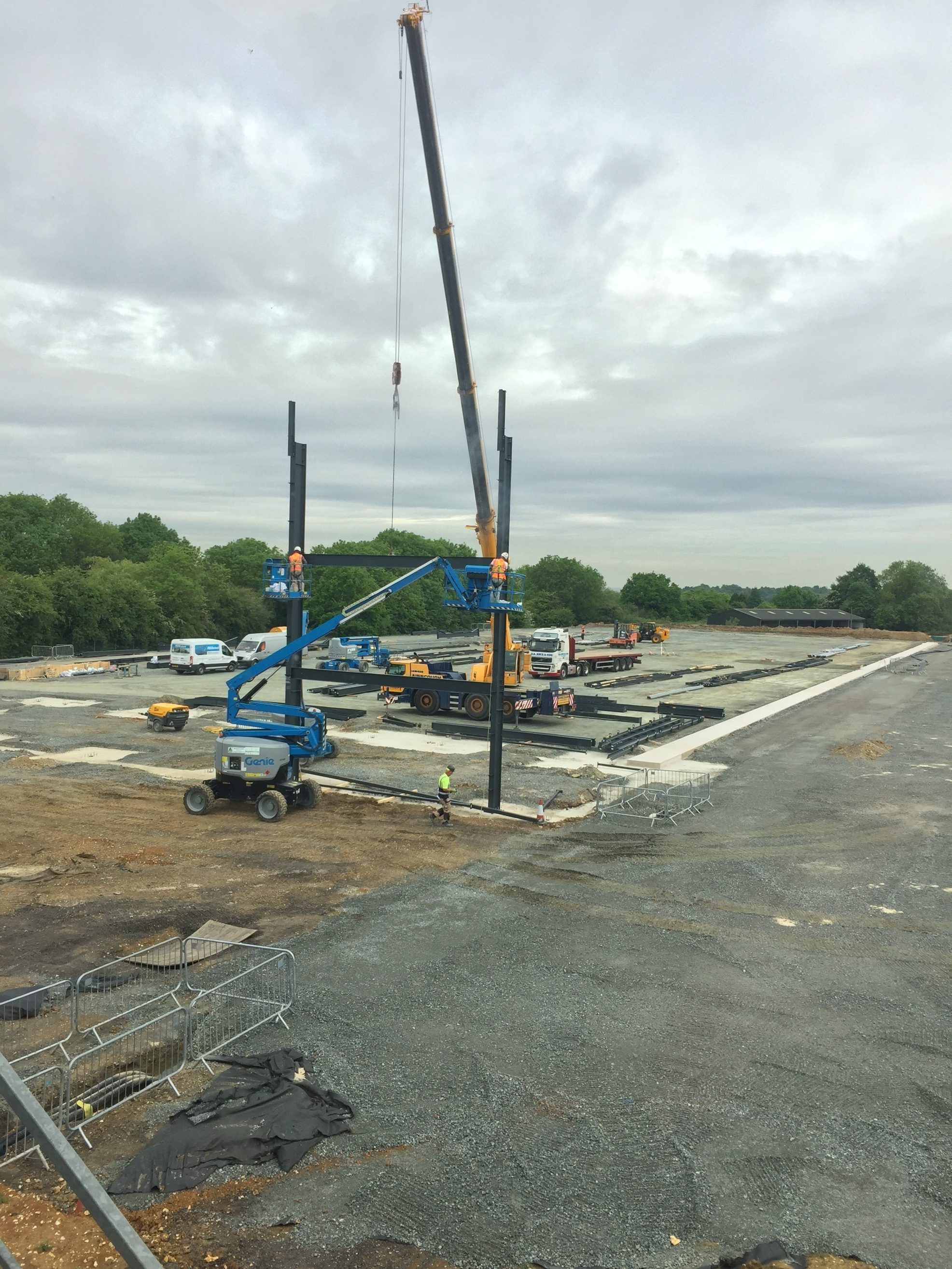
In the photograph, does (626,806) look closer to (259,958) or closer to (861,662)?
(259,958)

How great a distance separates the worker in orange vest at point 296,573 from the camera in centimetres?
2159

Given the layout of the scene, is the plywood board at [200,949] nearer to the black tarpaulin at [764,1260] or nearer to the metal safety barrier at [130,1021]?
the metal safety barrier at [130,1021]

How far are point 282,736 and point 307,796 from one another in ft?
5.35

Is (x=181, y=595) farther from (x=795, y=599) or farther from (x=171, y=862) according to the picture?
(x=795, y=599)

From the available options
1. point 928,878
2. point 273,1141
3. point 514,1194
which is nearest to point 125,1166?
point 273,1141

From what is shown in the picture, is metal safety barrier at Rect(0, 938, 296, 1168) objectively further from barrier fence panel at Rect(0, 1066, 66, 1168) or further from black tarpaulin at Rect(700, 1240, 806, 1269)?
black tarpaulin at Rect(700, 1240, 806, 1269)

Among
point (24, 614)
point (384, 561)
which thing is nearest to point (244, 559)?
point (24, 614)

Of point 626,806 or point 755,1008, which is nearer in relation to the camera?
point 755,1008

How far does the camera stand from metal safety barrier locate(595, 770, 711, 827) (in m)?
20.5

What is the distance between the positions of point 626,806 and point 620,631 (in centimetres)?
5145

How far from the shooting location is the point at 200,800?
2005 cm

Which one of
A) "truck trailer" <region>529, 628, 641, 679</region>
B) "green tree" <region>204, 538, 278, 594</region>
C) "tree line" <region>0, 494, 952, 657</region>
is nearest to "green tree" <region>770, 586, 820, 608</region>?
"tree line" <region>0, 494, 952, 657</region>

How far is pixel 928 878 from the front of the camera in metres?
16.1

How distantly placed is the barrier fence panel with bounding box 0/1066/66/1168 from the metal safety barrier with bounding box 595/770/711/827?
1362 cm
